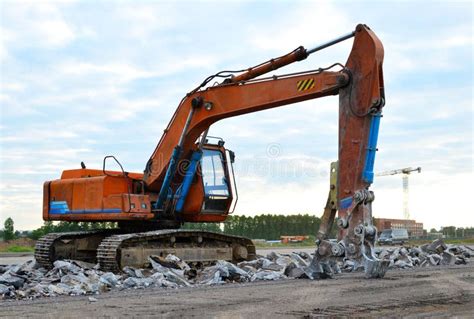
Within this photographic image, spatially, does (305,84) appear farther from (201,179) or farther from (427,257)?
(427,257)

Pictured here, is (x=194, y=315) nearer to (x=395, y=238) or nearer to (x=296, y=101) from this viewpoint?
(x=296, y=101)

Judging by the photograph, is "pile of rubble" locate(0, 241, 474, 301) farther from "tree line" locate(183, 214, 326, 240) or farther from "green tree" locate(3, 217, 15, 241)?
"tree line" locate(183, 214, 326, 240)

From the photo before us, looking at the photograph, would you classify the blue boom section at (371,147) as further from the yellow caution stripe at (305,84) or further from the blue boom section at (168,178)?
the blue boom section at (168,178)

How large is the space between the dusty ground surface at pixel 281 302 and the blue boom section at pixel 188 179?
4.90m

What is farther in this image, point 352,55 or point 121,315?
point 352,55

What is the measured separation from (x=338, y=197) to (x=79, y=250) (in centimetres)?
800

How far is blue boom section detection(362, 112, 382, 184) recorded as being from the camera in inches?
440

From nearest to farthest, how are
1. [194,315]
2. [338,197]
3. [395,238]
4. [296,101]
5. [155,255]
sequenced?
[194,315], [338,197], [296,101], [155,255], [395,238]

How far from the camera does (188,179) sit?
51.4 feet

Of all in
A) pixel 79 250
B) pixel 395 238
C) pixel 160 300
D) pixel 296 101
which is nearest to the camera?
pixel 160 300

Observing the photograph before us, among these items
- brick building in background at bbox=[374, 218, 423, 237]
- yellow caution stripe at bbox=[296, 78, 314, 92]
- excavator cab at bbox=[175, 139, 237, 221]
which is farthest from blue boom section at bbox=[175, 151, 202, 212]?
brick building in background at bbox=[374, 218, 423, 237]

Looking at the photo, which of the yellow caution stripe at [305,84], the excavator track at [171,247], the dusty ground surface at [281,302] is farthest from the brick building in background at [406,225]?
the dusty ground surface at [281,302]

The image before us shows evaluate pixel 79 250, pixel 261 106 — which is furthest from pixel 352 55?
pixel 79 250

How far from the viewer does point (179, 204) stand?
15.7 meters
